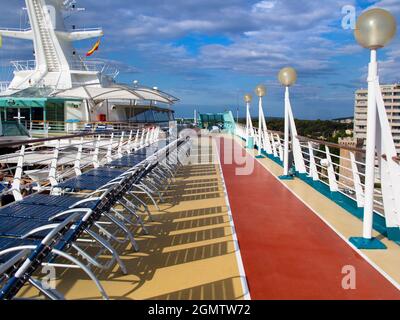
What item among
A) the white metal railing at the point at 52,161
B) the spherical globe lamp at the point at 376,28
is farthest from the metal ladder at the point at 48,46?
the spherical globe lamp at the point at 376,28

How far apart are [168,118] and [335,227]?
28.6 meters

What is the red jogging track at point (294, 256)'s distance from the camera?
2.52m

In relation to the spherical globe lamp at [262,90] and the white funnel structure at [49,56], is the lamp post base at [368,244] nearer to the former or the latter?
the spherical globe lamp at [262,90]

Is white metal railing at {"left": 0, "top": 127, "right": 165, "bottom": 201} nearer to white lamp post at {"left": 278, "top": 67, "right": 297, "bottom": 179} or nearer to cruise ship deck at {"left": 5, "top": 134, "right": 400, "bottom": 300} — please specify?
cruise ship deck at {"left": 5, "top": 134, "right": 400, "bottom": 300}

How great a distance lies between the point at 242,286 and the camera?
2551 mm

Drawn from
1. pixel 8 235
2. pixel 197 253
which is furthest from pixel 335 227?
pixel 8 235

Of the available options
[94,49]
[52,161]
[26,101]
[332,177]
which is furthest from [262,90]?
[94,49]

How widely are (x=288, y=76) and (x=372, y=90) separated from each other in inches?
137

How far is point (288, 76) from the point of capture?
662 cm

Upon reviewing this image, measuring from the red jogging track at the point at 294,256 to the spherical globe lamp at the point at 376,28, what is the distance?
5.61 feet

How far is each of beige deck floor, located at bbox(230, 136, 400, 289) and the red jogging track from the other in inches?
3.2

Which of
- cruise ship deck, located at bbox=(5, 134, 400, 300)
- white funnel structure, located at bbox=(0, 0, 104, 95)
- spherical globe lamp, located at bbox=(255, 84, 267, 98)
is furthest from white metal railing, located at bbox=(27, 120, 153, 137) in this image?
cruise ship deck, located at bbox=(5, 134, 400, 300)

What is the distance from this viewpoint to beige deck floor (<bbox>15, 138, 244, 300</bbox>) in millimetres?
2461

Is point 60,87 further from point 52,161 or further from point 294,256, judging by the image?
point 294,256
